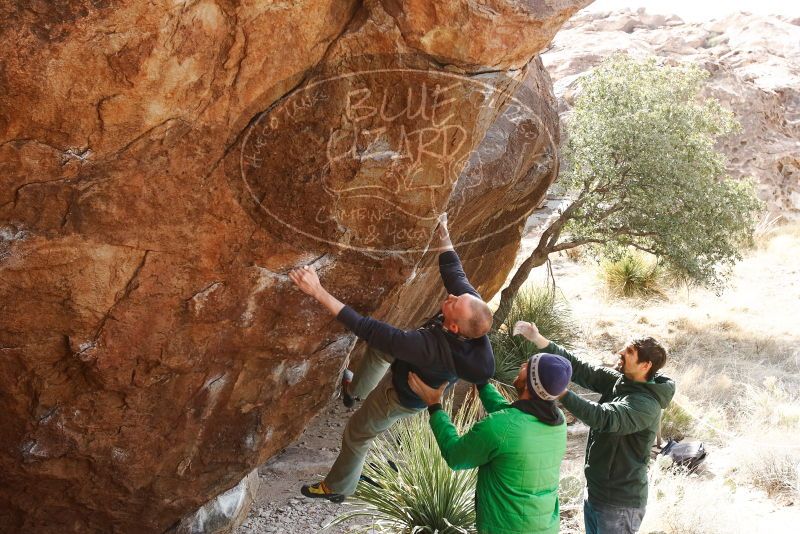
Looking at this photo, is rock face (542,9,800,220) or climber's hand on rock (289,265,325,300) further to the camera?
rock face (542,9,800,220)

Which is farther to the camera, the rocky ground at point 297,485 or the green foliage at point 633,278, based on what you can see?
the green foliage at point 633,278

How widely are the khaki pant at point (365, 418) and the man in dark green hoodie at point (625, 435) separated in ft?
2.99

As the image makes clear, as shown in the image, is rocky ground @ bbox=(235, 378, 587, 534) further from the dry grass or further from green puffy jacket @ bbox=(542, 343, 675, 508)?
green puffy jacket @ bbox=(542, 343, 675, 508)

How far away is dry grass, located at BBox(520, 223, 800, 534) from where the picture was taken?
689cm

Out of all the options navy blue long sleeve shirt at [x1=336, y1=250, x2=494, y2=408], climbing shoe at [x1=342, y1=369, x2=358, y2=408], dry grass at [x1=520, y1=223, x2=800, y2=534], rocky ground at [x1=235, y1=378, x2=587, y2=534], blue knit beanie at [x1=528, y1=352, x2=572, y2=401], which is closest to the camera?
blue knit beanie at [x1=528, y1=352, x2=572, y2=401]

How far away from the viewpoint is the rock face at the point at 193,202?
3.78m

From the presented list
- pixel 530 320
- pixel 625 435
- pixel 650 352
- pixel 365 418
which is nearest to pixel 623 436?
pixel 625 435

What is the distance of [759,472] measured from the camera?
777cm

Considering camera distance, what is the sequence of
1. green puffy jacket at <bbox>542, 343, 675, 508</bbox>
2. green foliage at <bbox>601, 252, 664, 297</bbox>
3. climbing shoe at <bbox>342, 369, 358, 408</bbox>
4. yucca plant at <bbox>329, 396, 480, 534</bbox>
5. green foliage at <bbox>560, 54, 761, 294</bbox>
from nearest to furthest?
green puffy jacket at <bbox>542, 343, 675, 508</bbox>
climbing shoe at <bbox>342, 369, 358, 408</bbox>
yucca plant at <bbox>329, 396, 480, 534</bbox>
green foliage at <bbox>560, 54, 761, 294</bbox>
green foliage at <bbox>601, 252, 664, 297</bbox>

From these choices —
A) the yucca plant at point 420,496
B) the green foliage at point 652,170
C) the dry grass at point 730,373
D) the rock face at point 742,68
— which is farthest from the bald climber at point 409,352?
the rock face at point 742,68

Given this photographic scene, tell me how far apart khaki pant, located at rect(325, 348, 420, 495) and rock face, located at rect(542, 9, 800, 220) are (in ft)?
45.8

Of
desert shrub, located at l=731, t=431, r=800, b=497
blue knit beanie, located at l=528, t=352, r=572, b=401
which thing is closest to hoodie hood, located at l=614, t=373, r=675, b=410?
blue knit beanie, located at l=528, t=352, r=572, b=401

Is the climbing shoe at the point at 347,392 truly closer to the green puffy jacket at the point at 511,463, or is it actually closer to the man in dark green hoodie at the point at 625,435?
the man in dark green hoodie at the point at 625,435

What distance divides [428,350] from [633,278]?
37.3 ft
